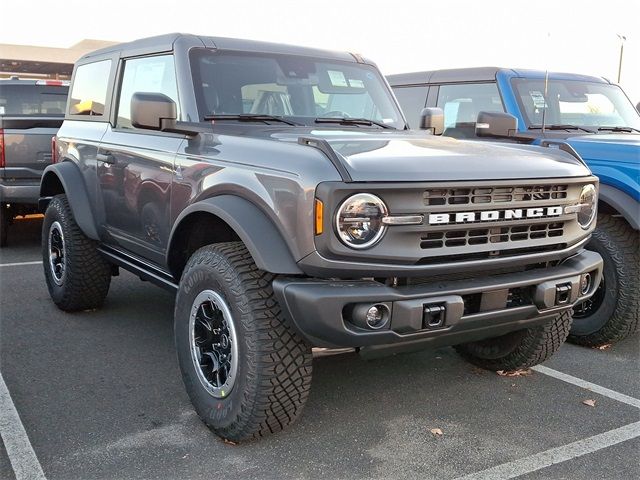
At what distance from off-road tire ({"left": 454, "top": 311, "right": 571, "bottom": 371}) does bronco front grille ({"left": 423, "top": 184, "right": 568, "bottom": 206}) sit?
880 millimetres

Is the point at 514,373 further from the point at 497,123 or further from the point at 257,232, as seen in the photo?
the point at 257,232

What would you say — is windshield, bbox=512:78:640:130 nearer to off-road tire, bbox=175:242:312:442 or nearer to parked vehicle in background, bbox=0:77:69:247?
off-road tire, bbox=175:242:312:442

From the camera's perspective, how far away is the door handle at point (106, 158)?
449cm

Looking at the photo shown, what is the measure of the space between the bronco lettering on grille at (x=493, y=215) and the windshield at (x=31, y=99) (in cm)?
681

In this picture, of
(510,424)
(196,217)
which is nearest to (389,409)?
(510,424)

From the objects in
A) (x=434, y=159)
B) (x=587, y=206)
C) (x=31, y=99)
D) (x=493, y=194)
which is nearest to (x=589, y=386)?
(x=587, y=206)

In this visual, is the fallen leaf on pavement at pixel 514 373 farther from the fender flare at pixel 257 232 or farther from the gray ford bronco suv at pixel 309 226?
the fender flare at pixel 257 232

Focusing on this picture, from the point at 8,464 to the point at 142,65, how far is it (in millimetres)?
2711

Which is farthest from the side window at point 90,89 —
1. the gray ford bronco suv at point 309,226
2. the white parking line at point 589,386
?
the white parking line at point 589,386

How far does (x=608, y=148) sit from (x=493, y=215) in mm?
2047

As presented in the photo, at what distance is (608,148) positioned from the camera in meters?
4.60

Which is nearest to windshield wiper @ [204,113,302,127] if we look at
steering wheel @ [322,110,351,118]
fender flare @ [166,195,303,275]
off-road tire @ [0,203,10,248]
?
steering wheel @ [322,110,351,118]

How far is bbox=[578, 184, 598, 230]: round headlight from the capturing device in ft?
11.6

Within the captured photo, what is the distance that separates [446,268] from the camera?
9.52 feet
